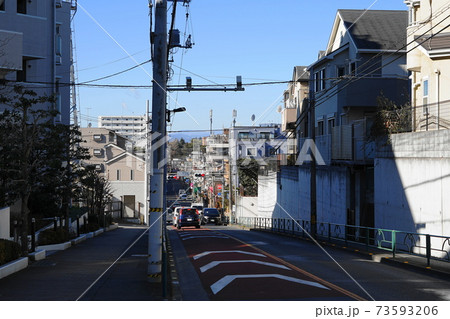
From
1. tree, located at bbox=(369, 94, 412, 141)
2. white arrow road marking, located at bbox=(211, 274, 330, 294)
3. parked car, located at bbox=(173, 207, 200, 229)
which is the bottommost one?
parked car, located at bbox=(173, 207, 200, 229)

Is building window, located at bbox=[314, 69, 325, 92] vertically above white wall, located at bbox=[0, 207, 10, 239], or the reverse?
building window, located at bbox=[314, 69, 325, 92]

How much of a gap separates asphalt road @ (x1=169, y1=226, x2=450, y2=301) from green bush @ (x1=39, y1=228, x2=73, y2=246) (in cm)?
762

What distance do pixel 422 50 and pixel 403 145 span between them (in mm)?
4864

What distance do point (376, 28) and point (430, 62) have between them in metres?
14.1

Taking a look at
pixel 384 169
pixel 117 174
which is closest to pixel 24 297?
pixel 384 169

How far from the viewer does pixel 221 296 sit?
13.5m

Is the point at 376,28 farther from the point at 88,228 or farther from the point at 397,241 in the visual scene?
the point at 88,228

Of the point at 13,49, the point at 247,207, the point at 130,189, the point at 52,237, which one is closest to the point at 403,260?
the point at 52,237

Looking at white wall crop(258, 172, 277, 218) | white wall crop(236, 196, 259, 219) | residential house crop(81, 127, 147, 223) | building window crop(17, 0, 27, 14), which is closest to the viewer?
building window crop(17, 0, 27, 14)

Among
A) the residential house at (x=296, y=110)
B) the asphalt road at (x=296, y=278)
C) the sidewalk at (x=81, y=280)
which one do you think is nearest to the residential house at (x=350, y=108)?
the residential house at (x=296, y=110)

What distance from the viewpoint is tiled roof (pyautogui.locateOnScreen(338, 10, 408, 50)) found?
39.8 meters

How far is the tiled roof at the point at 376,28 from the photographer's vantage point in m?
39.8

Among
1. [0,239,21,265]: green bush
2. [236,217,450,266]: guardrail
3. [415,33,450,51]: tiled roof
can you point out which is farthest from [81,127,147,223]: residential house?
[0,239,21,265]: green bush

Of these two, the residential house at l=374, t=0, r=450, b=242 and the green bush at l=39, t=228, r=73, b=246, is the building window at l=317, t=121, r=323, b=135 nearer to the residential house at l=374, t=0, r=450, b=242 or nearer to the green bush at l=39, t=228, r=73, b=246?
the residential house at l=374, t=0, r=450, b=242
